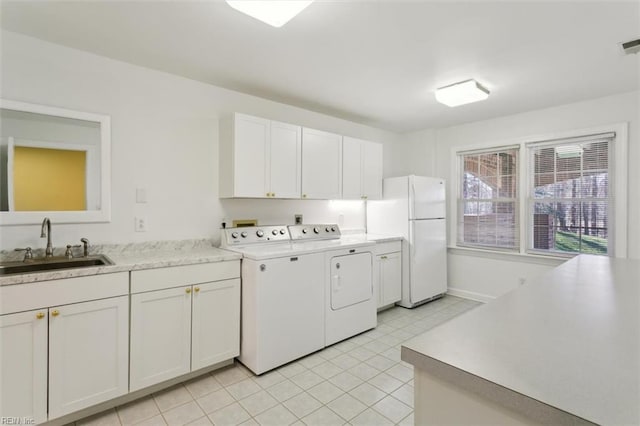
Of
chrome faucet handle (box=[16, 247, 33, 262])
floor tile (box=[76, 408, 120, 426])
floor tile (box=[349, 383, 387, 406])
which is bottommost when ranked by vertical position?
floor tile (box=[76, 408, 120, 426])

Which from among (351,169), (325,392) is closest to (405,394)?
(325,392)

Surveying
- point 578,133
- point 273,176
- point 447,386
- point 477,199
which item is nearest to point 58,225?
point 273,176

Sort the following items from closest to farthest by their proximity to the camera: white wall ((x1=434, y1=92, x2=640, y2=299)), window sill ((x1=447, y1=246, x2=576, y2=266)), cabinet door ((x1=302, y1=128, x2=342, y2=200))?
1. white wall ((x1=434, y1=92, x2=640, y2=299))
2. cabinet door ((x1=302, y1=128, x2=342, y2=200))
3. window sill ((x1=447, y1=246, x2=576, y2=266))

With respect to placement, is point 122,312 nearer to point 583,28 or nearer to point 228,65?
point 228,65

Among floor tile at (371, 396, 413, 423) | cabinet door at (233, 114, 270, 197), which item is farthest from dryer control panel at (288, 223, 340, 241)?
floor tile at (371, 396, 413, 423)

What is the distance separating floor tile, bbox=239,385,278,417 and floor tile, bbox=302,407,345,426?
27cm

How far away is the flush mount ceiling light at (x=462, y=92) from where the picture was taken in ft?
9.30

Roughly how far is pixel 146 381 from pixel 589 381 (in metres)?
2.36

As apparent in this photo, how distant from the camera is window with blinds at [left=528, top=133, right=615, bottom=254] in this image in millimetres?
3344

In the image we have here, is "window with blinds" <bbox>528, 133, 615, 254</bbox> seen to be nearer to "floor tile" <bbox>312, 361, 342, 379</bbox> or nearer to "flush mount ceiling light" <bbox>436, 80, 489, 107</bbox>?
"flush mount ceiling light" <bbox>436, 80, 489, 107</bbox>

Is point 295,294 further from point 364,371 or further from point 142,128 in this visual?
point 142,128

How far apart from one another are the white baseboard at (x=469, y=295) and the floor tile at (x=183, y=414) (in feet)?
12.1

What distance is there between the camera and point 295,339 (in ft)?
8.33

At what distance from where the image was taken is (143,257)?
7.35ft
